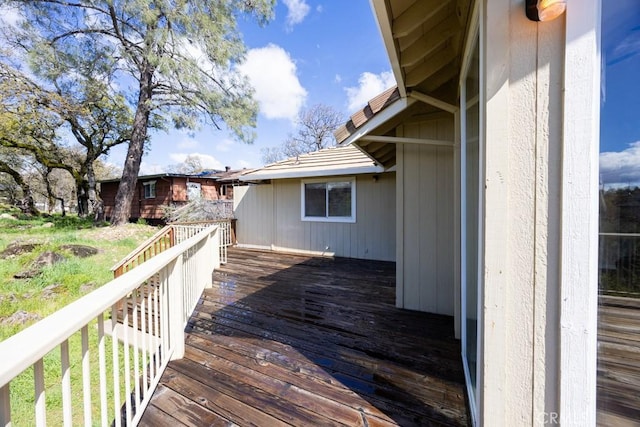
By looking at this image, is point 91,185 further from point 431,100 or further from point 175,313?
point 431,100

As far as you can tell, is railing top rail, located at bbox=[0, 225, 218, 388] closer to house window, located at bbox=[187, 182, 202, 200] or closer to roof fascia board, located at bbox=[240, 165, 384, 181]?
roof fascia board, located at bbox=[240, 165, 384, 181]

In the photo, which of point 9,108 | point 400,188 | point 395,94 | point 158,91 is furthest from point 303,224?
point 9,108

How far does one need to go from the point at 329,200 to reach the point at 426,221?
4475mm

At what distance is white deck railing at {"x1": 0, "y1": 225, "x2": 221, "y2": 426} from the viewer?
2.84 feet

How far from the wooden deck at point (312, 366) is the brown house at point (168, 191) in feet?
41.7

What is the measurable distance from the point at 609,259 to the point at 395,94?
2.25 m

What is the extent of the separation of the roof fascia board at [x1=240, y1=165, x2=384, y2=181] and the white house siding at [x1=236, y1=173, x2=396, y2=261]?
0.42 meters

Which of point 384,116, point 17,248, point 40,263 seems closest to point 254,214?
point 40,263

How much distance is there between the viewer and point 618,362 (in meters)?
1.06

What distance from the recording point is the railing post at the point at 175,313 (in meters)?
2.43

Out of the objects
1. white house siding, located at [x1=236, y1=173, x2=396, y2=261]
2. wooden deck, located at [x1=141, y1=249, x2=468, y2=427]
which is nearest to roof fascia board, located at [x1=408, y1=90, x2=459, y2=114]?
wooden deck, located at [x1=141, y1=249, x2=468, y2=427]

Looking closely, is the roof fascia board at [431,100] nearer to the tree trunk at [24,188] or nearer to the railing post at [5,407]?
the railing post at [5,407]

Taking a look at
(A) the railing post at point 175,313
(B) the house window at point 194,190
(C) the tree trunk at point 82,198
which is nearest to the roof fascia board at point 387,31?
(A) the railing post at point 175,313

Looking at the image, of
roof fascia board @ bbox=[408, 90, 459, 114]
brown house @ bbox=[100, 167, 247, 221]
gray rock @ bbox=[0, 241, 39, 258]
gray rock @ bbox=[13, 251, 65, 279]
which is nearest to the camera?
roof fascia board @ bbox=[408, 90, 459, 114]
